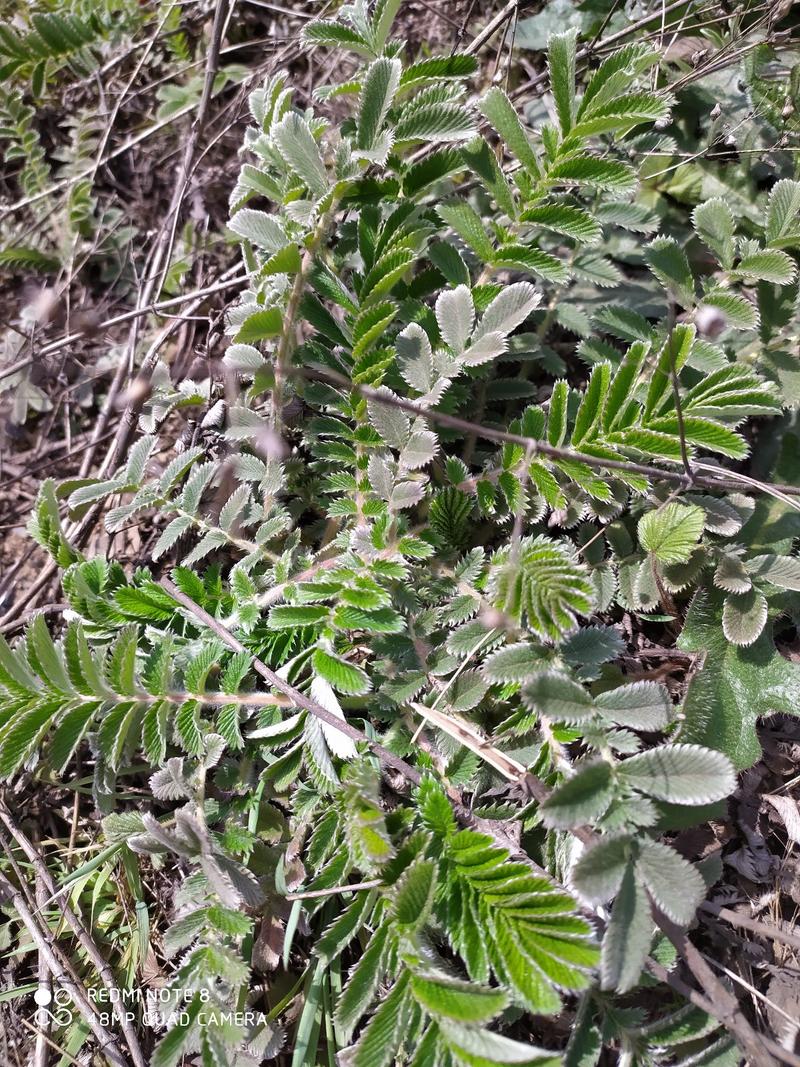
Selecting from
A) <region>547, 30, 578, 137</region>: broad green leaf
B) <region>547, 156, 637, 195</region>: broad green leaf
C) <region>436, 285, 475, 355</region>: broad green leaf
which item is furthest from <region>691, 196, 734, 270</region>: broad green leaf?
<region>436, 285, 475, 355</region>: broad green leaf

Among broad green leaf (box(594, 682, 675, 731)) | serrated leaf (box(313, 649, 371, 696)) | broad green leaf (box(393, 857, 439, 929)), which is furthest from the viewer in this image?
serrated leaf (box(313, 649, 371, 696))

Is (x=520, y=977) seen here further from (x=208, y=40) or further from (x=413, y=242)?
(x=208, y=40)

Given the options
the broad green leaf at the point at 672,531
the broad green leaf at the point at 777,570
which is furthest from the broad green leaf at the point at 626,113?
the broad green leaf at the point at 777,570

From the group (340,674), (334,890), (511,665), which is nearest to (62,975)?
(334,890)

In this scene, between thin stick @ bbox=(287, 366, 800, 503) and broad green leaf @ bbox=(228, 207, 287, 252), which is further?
broad green leaf @ bbox=(228, 207, 287, 252)

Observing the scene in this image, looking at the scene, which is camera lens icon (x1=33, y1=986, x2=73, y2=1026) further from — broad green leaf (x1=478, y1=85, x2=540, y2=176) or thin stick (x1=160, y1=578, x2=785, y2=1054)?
broad green leaf (x1=478, y1=85, x2=540, y2=176)

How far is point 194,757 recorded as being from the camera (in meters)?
1.90

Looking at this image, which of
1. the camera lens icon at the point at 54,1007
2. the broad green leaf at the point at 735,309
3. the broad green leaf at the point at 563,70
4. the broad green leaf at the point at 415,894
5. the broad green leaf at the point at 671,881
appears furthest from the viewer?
the camera lens icon at the point at 54,1007

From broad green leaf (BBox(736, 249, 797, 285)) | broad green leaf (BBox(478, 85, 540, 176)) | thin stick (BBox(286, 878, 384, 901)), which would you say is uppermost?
broad green leaf (BBox(478, 85, 540, 176))

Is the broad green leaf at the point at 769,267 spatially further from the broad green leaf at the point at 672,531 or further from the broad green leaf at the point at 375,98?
the broad green leaf at the point at 375,98

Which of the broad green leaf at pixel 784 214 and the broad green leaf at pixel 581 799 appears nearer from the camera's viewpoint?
the broad green leaf at pixel 581 799

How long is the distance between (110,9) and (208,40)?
41 cm

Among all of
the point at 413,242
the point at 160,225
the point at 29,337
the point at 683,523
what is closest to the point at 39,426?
the point at 29,337

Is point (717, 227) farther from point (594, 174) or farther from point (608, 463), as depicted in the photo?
point (608, 463)
